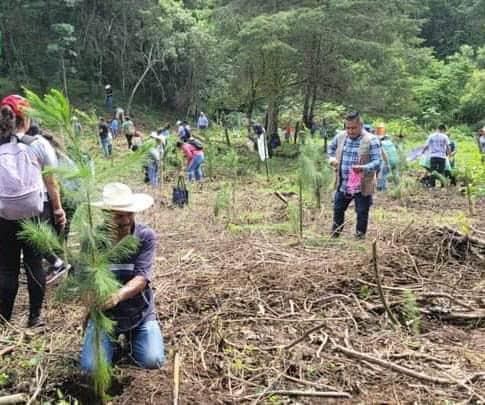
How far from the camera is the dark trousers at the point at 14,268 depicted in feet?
12.0

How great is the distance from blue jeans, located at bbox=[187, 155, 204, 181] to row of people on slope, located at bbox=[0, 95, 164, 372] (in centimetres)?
932

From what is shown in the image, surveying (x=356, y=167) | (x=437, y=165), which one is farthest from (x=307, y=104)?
(x=356, y=167)

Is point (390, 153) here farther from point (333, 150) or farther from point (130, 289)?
point (130, 289)

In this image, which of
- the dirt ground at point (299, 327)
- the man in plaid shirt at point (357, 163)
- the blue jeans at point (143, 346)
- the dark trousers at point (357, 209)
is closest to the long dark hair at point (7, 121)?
the dirt ground at point (299, 327)

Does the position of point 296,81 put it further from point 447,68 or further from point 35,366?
point 35,366

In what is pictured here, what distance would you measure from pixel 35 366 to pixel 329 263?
9.20ft

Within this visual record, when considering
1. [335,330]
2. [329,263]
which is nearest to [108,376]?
[335,330]

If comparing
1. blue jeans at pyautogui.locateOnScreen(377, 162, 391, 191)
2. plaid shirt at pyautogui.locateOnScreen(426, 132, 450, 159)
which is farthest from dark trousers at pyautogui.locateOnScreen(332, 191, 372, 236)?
plaid shirt at pyautogui.locateOnScreen(426, 132, 450, 159)

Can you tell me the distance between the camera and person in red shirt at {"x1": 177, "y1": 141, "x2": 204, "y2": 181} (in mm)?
13523

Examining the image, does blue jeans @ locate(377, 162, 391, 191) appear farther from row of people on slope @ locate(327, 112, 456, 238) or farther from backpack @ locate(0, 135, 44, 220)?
backpack @ locate(0, 135, 44, 220)

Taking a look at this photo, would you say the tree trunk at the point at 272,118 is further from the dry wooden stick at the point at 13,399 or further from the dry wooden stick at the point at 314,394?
the dry wooden stick at the point at 13,399

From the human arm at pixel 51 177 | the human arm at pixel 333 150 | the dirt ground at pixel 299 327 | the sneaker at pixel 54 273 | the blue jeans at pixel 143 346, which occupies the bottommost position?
the sneaker at pixel 54 273

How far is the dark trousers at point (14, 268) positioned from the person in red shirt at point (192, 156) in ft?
31.6

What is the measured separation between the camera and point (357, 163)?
5.89 meters
